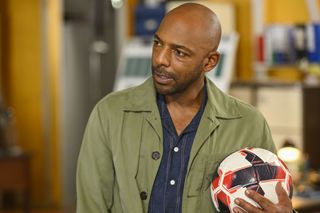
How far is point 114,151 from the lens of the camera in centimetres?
303

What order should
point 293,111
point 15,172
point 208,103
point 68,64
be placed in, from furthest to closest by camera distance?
point 68,64 < point 15,172 < point 293,111 < point 208,103

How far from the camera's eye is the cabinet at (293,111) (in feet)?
23.8

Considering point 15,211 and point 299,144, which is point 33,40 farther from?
point 299,144

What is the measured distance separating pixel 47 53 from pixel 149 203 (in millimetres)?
7659

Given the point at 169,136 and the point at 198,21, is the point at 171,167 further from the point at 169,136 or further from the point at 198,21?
the point at 198,21

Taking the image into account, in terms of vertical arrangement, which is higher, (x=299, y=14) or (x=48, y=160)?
(x=299, y=14)

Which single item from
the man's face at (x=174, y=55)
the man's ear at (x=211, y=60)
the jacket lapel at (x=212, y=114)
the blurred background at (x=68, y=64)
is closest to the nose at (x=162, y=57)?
the man's face at (x=174, y=55)

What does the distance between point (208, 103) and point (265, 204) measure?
47 cm

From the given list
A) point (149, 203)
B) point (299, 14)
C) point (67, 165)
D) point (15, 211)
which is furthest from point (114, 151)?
point (67, 165)

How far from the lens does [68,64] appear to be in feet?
35.3

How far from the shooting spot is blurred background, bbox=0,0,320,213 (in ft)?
28.0

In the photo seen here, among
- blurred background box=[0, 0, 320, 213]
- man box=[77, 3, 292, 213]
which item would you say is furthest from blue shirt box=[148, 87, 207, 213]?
blurred background box=[0, 0, 320, 213]

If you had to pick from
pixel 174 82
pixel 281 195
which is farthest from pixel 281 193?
pixel 174 82

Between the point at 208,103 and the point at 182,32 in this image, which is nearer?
the point at 182,32
